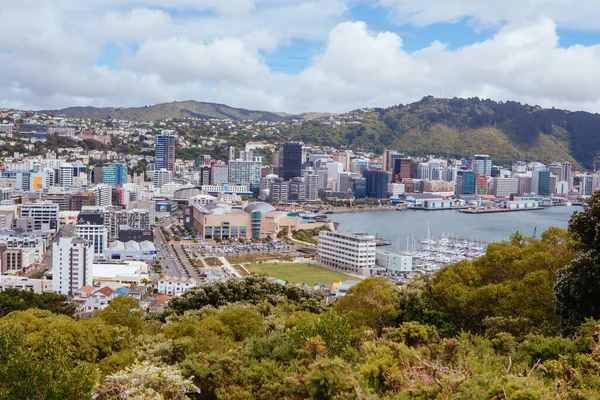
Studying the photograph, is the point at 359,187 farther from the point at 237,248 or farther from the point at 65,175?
the point at 237,248

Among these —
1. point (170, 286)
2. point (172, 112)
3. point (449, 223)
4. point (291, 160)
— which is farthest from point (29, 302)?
point (172, 112)

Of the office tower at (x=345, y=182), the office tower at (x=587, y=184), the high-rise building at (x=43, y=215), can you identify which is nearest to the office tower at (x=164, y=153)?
the office tower at (x=345, y=182)

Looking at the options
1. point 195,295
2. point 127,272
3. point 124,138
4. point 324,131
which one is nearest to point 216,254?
point 127,272

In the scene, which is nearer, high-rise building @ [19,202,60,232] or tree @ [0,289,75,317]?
tree @ [0,289,75,317]

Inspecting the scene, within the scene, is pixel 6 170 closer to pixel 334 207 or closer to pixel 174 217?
pixel 174 217

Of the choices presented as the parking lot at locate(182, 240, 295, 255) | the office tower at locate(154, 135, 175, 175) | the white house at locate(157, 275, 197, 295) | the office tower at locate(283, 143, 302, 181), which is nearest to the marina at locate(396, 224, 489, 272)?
the parking lot at locate(182, 240, 295, 255)

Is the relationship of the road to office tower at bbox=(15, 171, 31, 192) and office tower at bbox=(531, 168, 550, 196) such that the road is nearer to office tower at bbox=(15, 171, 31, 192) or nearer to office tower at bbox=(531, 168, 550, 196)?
office tower at bbox=(15, 171, 31, 192)

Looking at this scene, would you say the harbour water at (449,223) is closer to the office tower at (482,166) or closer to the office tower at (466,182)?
the office tower at (466,182)
